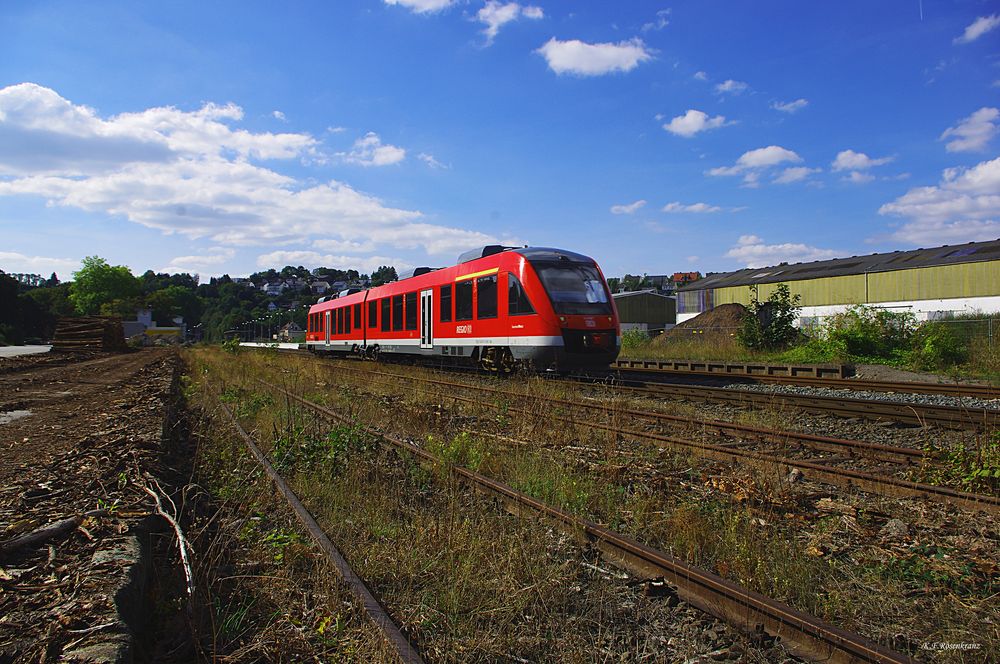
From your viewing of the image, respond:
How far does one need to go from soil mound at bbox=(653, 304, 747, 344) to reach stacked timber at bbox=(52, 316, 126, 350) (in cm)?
3836

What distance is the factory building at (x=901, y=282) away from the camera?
39.6m

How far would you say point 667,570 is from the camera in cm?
361

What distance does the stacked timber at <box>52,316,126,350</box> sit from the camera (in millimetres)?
41562

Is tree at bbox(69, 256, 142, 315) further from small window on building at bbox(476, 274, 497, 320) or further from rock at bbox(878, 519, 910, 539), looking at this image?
rock at bbox(878, 519, 910, 539)

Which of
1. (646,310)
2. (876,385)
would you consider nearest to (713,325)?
(646,310)

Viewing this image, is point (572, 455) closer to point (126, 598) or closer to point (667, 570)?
point (667, 570)

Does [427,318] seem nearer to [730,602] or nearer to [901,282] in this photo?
[730,602]

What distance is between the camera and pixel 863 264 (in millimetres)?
47906

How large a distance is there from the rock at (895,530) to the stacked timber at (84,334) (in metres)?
48.5

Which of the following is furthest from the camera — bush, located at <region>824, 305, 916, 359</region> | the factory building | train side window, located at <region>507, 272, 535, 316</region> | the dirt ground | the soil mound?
the factory building

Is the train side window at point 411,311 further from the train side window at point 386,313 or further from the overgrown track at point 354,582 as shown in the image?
the overgrown track at point 354,582

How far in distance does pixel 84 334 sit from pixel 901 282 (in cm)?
5796

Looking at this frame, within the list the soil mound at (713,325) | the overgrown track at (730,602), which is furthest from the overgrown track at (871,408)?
the soil mound at (713,325)

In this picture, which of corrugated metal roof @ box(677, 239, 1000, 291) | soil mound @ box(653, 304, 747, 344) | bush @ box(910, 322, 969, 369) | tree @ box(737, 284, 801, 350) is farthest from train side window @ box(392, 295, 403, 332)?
corrugated metal roof @ box(677, 239, 1000, 291)
